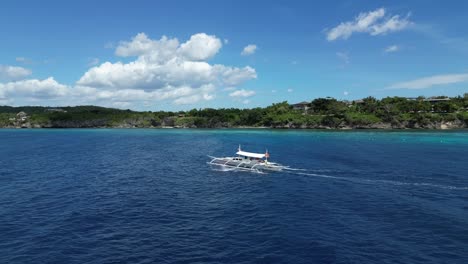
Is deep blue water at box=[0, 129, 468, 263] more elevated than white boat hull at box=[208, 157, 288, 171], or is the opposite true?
white boat hull at box=[208, 157, 288, 171]

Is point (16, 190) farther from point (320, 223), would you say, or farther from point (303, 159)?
point (303, 159)

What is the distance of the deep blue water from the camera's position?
91.0ft

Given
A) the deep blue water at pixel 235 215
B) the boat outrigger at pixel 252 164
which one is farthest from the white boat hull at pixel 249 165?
the deep blue water at pixel 235 215

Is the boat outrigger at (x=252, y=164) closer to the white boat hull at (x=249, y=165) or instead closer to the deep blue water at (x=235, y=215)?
the white boat hull at (x=249, y=165)

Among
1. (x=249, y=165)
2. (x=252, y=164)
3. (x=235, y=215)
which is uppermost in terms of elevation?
(x=252, y=164)

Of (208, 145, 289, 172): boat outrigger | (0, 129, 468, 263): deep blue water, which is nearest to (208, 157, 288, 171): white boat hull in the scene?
(208, 145, 289, 172): boat outrigger

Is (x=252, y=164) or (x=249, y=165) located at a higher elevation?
(x=252, y=164)

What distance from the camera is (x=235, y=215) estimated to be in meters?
37.8

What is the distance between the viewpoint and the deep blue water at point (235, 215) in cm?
2773

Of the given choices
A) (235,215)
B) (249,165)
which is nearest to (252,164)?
(249,165)

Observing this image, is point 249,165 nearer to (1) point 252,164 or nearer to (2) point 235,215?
(1) point 252,164

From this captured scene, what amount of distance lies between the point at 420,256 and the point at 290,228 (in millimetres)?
11227

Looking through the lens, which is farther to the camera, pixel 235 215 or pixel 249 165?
pixel 249 165

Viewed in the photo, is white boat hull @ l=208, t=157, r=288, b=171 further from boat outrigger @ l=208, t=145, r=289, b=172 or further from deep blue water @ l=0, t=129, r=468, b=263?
deep blue water @ l=0, t=129, r=468, b=263
